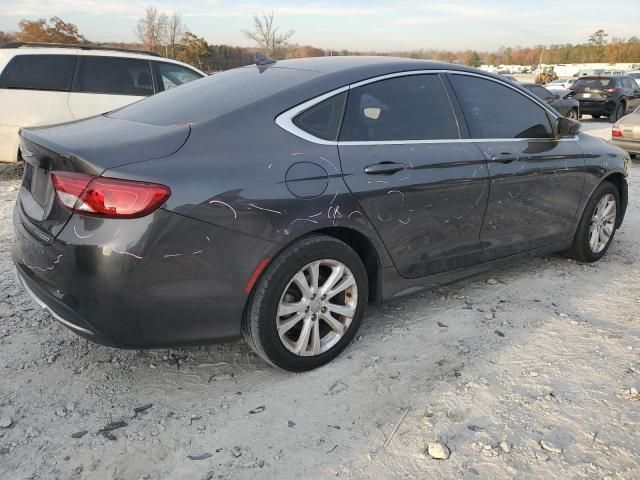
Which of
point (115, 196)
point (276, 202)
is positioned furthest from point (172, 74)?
point (115, 196)

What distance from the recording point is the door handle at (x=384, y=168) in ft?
9.39

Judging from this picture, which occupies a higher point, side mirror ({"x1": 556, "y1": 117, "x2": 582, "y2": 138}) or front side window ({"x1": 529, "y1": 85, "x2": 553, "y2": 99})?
side mirror ({"x1": 556, "y1": 117, "x2": 582, "y2": 138})

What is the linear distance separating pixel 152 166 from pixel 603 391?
2.46 metres

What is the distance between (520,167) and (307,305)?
1907 mm

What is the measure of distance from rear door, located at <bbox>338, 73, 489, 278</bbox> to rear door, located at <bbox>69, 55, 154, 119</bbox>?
5180 mm

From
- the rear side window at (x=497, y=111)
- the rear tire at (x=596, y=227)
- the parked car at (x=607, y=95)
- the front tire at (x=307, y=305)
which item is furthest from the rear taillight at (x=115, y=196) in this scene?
the parked car at (x=607, y=95)

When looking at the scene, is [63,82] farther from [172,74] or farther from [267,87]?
[267,87]

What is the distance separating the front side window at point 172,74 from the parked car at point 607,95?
15081 mm

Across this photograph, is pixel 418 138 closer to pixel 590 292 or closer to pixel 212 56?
pixel 590 292

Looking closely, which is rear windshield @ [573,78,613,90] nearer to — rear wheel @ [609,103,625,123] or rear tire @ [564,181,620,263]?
rear wheel @ [609,103,625,123]

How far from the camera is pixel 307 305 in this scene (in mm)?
2752

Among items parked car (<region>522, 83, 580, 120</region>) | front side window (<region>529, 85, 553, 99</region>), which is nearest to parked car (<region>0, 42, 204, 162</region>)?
parked car (<region>522, 83, 580, 120</region>)

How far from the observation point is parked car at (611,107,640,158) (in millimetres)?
9836

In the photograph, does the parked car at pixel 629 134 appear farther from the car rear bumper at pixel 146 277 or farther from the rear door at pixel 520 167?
the car rear bumper at pixel 146 277
